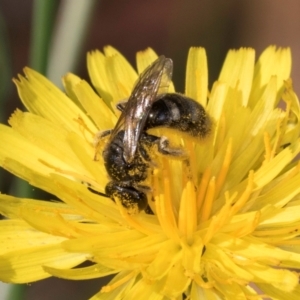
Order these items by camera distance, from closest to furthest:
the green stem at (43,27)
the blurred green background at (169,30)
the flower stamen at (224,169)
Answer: the flower stamen at (224,169) < the green stem at (43,27) < the blurred green background at (169,30)

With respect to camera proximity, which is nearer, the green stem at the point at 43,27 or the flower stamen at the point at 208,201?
the flower stamen at the point at 208,201

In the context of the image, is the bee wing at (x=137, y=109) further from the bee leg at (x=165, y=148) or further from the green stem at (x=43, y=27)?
the green stem at (x=43, y=27)

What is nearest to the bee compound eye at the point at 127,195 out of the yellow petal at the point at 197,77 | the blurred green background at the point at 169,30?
the yellow petal at the point at 197,77

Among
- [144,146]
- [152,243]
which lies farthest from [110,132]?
[152,243]

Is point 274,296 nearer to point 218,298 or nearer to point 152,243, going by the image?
point 218,298

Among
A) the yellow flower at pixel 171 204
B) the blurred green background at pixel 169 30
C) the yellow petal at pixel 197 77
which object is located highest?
the blurred green background at pixel 169 30

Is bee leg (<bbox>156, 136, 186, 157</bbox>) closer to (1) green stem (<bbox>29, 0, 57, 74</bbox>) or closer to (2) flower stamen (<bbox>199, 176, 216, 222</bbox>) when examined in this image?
(2) flower stamen (<bbox>199, 176, 216, 222</bbox>)

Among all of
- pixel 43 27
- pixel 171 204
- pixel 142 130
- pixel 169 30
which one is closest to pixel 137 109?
pixel 142 130
